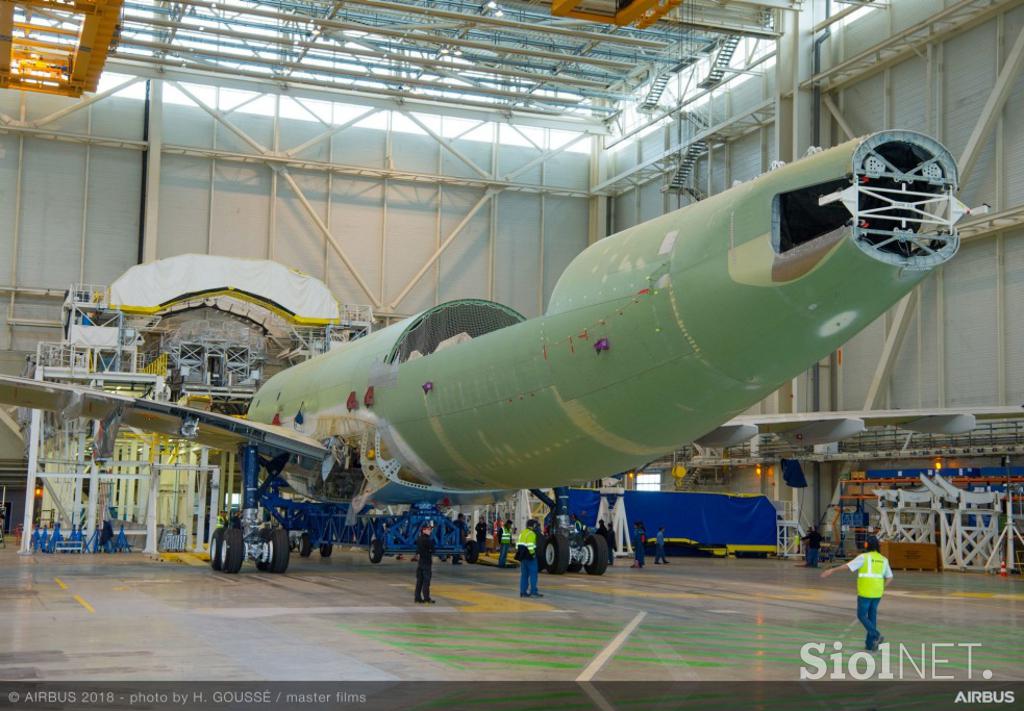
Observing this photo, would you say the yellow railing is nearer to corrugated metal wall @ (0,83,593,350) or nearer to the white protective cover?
the white protective cover

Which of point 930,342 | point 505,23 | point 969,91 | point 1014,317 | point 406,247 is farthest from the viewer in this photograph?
point 406,247

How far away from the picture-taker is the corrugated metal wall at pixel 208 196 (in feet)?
146

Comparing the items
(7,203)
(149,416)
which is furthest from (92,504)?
(7,203)

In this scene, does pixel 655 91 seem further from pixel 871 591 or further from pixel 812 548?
pixel 871 591

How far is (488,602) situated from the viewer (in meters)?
15.8

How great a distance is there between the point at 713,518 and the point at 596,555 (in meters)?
16.5

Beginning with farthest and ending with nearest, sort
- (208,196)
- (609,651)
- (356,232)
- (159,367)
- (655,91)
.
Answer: (356,232)
(208,196)
(655,91)
(159,367)
(609,651)

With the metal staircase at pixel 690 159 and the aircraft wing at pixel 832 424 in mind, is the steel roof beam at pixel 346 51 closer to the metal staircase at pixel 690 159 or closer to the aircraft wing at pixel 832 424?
the metal staircase at pixel 690 159

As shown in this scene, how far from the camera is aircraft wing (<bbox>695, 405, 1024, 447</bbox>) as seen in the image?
18219 mm

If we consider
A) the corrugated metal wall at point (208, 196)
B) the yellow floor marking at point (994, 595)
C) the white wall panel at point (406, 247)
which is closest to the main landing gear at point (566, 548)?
the yellow floor marking at point (994, 595)

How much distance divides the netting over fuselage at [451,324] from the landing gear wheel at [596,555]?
5449 millimetres

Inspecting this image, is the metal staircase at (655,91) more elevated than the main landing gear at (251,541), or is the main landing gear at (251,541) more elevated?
the metal staircase at (655,91)

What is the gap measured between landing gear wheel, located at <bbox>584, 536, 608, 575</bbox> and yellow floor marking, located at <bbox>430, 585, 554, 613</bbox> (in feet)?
12.7

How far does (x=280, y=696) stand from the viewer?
7.97 metres
